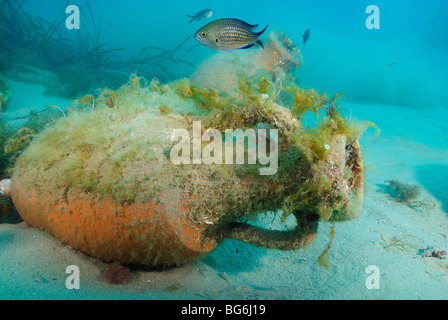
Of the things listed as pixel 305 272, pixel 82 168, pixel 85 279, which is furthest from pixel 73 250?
pixel 305 272

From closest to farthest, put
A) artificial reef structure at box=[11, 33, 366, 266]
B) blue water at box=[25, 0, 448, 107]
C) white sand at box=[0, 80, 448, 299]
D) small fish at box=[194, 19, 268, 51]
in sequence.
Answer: artificial reef structure at box=[11, 33, 366, 266] < white sand at box=[0, 80, 448, 299] < small fish at box=[194, 19, 268, 51] < blue water at box=[25, 0, 448, 107]

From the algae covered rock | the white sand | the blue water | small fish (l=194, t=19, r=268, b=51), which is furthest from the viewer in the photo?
the blue water

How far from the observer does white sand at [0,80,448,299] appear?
7.52ft

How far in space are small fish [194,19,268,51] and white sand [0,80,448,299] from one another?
95.3 inches

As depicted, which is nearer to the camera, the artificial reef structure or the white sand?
the artificial reef structure

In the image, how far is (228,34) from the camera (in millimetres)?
3482

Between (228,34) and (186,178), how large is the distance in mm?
2384

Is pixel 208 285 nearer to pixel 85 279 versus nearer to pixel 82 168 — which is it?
pixel 85 279

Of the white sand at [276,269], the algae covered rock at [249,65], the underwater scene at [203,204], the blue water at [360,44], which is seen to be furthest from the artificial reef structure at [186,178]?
the blue water at [360,44]

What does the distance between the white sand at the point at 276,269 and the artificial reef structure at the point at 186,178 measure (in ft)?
0.74

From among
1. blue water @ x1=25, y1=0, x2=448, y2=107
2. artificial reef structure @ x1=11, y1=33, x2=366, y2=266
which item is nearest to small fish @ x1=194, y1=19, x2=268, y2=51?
artificial reef structure @ x1=11, y1=33, x2=366, y2=266

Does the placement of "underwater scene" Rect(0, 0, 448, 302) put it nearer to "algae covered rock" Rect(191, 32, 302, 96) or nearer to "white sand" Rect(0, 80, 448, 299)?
"white sand" Rect(0, 80, 448, 299)

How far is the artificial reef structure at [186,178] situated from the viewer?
214 centimetres

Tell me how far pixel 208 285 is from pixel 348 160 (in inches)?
80.6
